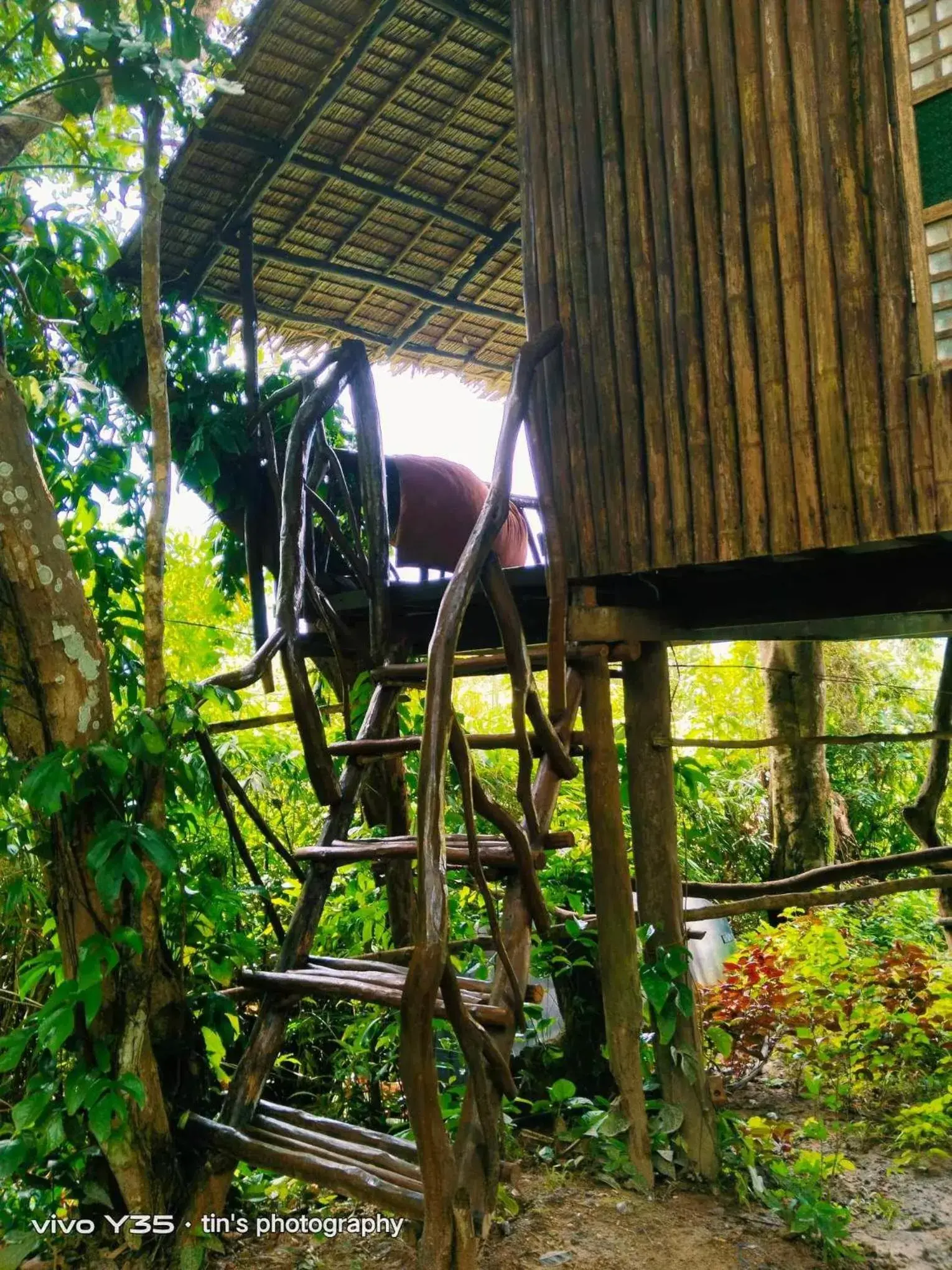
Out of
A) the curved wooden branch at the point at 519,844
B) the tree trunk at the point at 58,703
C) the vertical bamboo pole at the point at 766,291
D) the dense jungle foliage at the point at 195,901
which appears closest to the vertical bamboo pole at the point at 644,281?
the vertical bamboo pole at the point at 766,291

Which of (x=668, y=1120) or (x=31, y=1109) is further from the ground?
(x=31, y=1109)

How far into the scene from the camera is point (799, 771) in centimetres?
780

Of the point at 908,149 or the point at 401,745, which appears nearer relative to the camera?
the point at 908,149

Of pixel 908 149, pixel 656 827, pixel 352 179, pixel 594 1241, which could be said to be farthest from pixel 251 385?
pixel 594 1241

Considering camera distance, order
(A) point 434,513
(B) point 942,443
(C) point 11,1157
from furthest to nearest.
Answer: (A) point 434,513
(B) point 942,443
(C) point 11,1157

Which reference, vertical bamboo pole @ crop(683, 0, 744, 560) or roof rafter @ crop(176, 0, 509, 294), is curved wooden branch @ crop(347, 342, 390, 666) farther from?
vertical bamboo pole @ crop(683, 0, 744, 560)

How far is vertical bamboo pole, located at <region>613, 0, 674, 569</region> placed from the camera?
345cm

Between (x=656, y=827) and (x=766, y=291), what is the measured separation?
187cm

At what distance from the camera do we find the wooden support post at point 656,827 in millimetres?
3736

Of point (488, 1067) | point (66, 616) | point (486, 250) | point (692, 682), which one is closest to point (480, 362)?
point (486, 250)

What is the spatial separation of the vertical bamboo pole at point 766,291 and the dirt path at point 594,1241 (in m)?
2.08

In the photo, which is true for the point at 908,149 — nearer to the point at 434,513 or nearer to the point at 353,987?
the point at 434,513

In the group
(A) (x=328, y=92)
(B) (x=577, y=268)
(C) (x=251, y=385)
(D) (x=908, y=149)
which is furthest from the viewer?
(C) (x=251, y=385)

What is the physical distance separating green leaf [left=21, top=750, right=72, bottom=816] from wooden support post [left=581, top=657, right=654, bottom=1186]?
1767 millimetres
